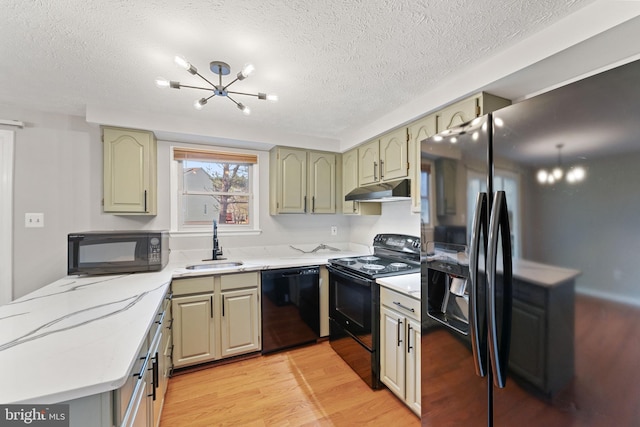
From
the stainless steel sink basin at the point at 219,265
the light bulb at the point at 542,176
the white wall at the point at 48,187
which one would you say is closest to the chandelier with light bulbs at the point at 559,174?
the light bulb at the point at 542,176

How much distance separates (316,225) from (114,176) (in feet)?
7.24

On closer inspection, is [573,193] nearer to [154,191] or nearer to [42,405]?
[42,405]

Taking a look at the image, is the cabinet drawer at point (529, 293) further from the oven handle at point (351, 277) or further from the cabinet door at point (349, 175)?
the cabinet door at point (349, 175)

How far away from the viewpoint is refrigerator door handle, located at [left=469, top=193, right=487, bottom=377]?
41.1 inches

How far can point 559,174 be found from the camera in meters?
0.84

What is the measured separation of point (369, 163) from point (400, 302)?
1503 millimetres

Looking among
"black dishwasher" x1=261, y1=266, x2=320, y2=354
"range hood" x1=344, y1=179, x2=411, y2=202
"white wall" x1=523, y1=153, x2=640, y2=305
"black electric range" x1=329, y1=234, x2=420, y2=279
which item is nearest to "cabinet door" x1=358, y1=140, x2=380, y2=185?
"range hood" x1=344, y1=179, x2=411, y2=202

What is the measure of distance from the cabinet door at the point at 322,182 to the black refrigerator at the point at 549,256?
2050mm

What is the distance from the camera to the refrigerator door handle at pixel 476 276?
104 centimetres

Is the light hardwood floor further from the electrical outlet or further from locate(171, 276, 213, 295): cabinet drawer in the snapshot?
the electrical outlet

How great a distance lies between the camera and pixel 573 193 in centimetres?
81

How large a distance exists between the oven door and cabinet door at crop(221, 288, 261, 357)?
75 cm

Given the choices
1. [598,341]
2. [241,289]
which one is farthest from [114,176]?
[598,341]

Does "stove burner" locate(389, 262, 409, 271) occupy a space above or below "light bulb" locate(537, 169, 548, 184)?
below
